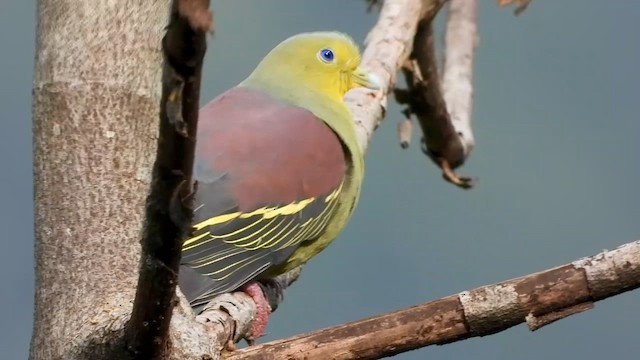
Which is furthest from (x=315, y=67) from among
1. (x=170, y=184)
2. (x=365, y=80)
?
(x=170, y=184)

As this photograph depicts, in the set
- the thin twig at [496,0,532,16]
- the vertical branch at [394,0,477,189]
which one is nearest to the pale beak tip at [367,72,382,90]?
the vertical branch at [394,0,477,189]

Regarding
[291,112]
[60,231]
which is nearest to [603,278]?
[60,231]

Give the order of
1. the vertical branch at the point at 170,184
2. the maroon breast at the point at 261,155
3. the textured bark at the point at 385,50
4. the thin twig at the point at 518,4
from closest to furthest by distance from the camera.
Result: the vertical branch at the point at 170,184 < the maroon breast at the point at 261,155 < the textured bark at the point at 385,50 < the thin twig at the point at 518,4

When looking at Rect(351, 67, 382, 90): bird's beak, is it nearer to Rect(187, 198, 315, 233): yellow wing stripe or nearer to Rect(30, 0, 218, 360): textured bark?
Rect(187, 198, 315, 233): yellow wing stripe

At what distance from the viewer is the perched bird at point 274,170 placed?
12.9ft

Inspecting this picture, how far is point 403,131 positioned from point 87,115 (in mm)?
2917

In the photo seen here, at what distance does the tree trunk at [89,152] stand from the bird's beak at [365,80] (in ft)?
5.98

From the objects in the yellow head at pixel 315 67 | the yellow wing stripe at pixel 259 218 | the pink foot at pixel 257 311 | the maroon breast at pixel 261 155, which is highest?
the yellow head at pixel 315 67

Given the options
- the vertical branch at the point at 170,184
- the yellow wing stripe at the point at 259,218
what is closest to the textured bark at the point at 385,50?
the yellow wing stripe at the point at 259,218

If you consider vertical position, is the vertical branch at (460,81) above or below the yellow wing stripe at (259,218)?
above

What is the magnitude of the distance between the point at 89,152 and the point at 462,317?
107 cm

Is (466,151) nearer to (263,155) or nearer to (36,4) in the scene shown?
(263,155)

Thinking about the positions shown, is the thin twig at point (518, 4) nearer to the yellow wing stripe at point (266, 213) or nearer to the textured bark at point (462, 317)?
the yellow wing stripe at point (266, 213)

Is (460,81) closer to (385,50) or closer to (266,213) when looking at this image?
(385,50)
